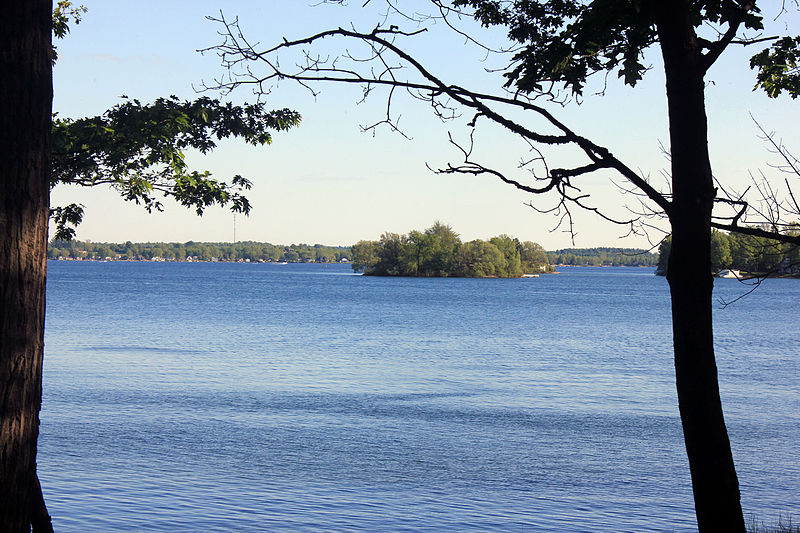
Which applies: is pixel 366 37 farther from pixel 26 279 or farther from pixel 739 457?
pixel 739 457

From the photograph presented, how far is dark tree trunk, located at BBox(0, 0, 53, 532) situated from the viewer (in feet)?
16.4

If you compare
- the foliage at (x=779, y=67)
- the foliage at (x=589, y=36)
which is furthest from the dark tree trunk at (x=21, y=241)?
the foliage at (x=779, y=67)

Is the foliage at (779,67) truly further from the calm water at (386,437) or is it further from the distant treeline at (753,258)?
the calm water at (386,437)

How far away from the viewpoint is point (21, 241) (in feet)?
16.8

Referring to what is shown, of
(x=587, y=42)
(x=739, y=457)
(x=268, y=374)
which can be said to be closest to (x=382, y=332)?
(x=268, y=374)

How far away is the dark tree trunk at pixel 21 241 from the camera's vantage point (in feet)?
16.4

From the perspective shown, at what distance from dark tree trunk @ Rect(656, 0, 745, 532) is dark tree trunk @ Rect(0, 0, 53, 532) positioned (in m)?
4.29

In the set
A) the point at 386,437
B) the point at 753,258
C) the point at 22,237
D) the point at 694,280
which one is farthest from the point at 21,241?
the point at 386,437

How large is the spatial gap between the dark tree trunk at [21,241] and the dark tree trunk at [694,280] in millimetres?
4294

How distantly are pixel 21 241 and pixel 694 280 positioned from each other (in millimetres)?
4508

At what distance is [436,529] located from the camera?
11438 millimetres

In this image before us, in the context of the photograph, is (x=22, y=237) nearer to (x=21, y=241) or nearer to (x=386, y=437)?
(x=21, y=241)

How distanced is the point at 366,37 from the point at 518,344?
42.2 metres

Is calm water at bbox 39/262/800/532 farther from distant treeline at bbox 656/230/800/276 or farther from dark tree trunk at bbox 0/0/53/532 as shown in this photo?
dark tree trunk at bbox 0/0/53/532
